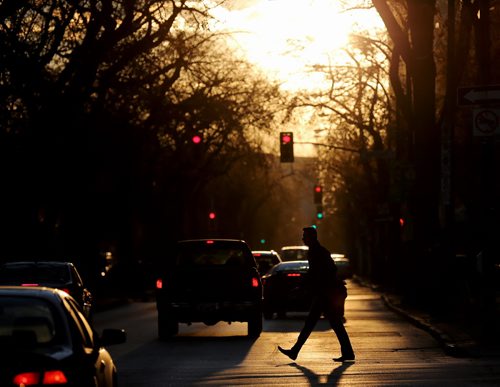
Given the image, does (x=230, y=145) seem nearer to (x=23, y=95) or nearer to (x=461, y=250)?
(x=461, y=250)

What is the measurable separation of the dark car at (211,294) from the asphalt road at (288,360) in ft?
1.28

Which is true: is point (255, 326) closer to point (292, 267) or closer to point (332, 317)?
point (332, 317)

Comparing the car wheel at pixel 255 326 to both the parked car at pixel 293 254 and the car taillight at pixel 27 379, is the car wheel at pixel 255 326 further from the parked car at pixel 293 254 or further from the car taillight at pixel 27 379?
the parked car at pixel 293 254

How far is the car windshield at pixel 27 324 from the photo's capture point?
935 cm

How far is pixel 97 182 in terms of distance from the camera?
62.4 m

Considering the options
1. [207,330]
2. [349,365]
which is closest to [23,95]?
[207,330]

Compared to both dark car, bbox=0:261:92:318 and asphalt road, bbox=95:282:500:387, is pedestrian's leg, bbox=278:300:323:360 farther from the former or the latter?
dark car, bbox=0:261:92:318

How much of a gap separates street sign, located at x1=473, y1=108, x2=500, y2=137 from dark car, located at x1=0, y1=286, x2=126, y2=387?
1180cm

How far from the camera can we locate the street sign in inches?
846

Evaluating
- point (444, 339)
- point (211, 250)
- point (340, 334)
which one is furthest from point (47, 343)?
point (211, 250)

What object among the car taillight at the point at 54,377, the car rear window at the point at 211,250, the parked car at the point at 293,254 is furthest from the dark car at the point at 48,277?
the parked car at the point at 293,254

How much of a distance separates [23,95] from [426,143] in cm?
963

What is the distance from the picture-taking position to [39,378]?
878cm

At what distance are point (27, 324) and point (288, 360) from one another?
10690 mm
